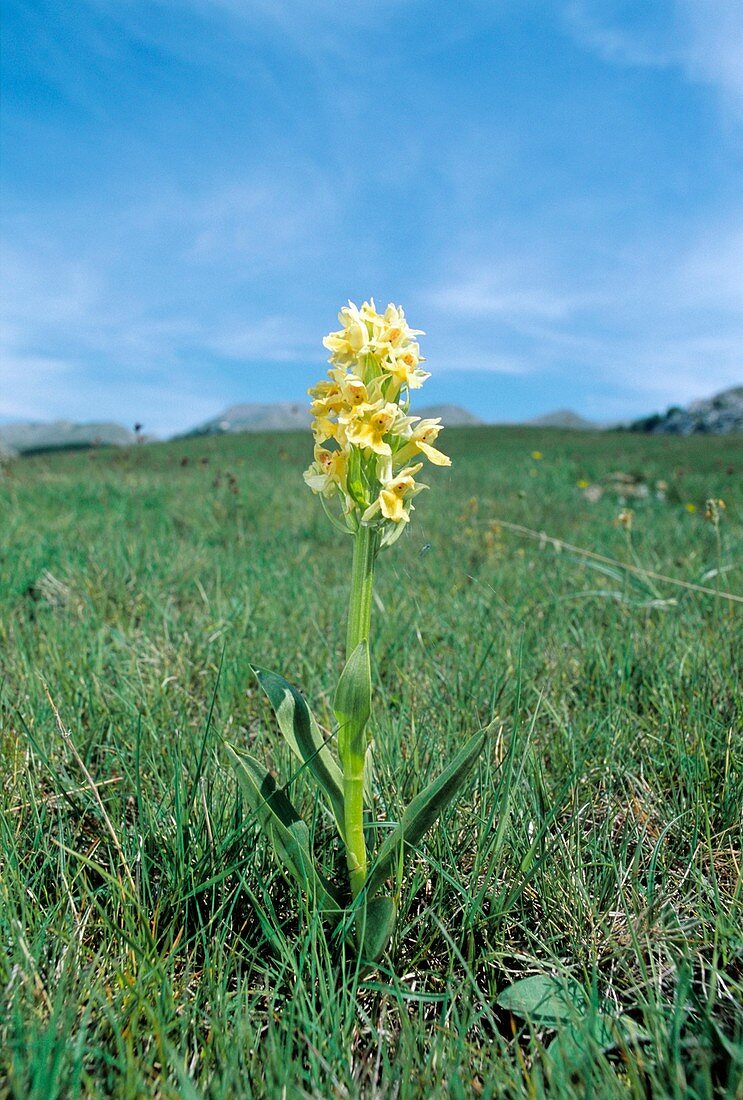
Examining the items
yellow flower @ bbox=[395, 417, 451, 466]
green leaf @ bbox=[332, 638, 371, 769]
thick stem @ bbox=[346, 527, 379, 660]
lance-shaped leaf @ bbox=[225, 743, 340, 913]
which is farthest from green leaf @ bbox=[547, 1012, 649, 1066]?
yellow flower @ bbox=[395, 417, 451, 466]

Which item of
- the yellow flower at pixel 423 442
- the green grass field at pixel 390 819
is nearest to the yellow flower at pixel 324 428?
the yellow flower at pixel 423 442

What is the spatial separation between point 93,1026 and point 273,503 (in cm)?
580

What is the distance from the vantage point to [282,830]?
1360 millimetres

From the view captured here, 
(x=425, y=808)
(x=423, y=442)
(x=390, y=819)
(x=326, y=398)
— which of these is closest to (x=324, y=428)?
(x=326, y=398)

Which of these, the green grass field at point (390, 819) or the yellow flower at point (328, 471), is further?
the yellow flower at point (328, 471)

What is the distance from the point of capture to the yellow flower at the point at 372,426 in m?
1.28

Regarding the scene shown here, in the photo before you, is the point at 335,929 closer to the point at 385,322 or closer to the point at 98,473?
the point at 385,322

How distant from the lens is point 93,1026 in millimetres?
A: 1197

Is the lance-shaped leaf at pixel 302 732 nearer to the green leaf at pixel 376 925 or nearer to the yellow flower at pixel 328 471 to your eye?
the green leaf at pixel 376 925

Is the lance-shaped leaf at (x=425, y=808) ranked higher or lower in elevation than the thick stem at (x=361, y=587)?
lower

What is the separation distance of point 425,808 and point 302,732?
0.94ft

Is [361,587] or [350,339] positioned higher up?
[350,339]

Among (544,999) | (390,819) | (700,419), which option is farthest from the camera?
(700,419)

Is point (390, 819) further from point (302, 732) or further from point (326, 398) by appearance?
point (326, 398)
